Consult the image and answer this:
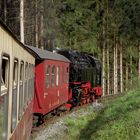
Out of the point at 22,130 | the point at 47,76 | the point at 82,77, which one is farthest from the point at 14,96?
the point at 82,77

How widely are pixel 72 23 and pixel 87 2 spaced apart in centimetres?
364

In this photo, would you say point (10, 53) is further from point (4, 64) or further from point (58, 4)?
point (58, 4)

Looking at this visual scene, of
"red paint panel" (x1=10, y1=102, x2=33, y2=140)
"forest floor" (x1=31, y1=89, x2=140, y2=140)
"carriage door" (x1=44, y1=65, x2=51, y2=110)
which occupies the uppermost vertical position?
"carriage door" (x1=44, y1=65, x2=51, y2=110)

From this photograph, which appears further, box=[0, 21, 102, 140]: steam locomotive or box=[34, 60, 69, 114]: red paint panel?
box=[34, 60, 69, 114]: red paint panel

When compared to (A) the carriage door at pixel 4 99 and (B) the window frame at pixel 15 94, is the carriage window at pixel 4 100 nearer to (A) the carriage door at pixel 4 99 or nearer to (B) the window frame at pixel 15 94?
(A) the carriage door at pixel 4 99

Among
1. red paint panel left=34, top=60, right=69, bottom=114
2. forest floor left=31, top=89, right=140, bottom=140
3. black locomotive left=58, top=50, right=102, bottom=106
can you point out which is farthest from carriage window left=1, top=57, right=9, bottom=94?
black locomotive left=58, top=50, right=102, bottom=106

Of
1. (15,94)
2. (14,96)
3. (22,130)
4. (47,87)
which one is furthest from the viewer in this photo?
(47,87)

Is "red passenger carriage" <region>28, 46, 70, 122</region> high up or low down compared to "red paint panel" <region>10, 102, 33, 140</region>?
up

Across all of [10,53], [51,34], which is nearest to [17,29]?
[51,34]

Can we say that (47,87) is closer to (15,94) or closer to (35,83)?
(35,83)

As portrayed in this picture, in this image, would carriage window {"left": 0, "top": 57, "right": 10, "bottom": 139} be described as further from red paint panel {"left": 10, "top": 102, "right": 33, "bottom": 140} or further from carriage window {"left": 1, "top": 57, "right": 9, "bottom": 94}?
red paint panel {"left": 10, "top": 102, "right": 33, "bottom": 140}

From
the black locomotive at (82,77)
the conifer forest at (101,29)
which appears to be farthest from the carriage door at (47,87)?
the conifer forest at (101,29)

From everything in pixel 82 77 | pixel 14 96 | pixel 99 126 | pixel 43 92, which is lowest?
pixel 99 126

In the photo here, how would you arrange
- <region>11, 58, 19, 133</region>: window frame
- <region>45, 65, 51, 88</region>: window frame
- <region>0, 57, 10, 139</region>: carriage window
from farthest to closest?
<region>45, 65, 51, 88</region>: window frame → <region>11, 58, 19, 133</region>: window frame → <region>0, 57, 10, 139</region>: carriage window
